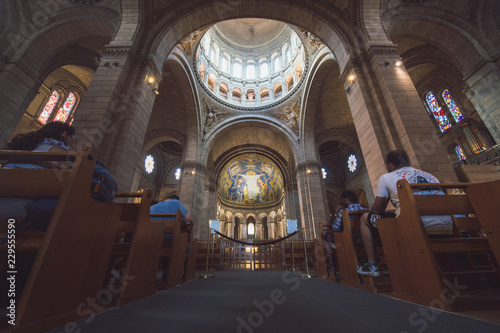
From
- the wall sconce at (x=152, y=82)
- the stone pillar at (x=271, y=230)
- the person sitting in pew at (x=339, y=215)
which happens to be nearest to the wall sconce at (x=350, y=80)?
the person sitting in pew at (x=339, y=215)

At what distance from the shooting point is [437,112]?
37.4 feet

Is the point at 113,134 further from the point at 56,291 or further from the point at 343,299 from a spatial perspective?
the point at 343,299

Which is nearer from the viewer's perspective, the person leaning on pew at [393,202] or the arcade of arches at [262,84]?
the person leaning on pew at [393,202]

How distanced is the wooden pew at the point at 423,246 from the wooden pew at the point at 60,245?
263 centimetres

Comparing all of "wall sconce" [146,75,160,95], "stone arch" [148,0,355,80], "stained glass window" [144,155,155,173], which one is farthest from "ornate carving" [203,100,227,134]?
"wall sconce" [146,75,160,95]

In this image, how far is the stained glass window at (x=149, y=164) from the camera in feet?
51.9

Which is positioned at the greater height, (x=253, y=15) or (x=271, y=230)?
(x=253, y=15)

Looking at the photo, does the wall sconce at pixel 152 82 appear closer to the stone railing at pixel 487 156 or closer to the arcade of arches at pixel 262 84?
the arcade of arches at pixel 262 84

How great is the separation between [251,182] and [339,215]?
20.7 meters

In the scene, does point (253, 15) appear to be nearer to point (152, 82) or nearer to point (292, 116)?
point (152, 82)

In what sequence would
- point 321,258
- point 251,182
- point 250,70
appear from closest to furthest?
1. point 321,258
2. point 250,70
3. point 251,182

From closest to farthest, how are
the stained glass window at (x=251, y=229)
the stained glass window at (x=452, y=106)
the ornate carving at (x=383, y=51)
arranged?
the ornate carving at (x=383, y=51), the stained glass window at (x=452, y=106), the stained glass window at (x=251, y=229)

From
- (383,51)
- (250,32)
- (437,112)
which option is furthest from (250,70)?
(437,112)

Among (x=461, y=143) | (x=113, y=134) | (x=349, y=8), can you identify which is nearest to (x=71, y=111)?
(x=113, y=134)
